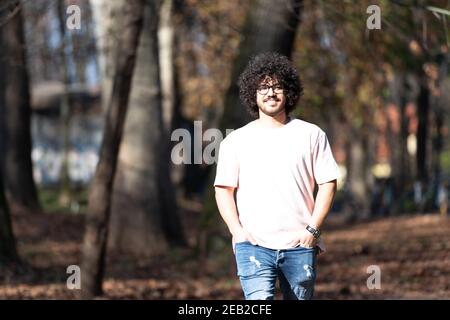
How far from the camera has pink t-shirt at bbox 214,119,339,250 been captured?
21.3 feet

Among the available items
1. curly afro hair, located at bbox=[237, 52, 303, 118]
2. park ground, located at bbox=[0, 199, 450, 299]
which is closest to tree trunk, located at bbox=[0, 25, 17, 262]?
park ground, located at bbox=[0, 199, 450, 299]

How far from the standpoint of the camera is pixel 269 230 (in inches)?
256

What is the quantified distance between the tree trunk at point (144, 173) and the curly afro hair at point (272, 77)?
11564 mm

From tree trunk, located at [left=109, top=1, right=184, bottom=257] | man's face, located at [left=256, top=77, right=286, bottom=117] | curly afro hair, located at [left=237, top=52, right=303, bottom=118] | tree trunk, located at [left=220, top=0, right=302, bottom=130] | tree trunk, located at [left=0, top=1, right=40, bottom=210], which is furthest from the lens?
tree trunk, located at [left=0, top=1, right=40, bottom=210]

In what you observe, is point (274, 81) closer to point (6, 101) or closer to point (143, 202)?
point (143, 202)

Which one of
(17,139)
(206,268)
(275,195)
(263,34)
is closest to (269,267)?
(275,195)

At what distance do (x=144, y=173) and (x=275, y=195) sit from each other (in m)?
12.8

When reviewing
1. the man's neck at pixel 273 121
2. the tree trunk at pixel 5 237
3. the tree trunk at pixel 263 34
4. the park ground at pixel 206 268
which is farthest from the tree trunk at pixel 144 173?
the man's neck at pixel 273 121

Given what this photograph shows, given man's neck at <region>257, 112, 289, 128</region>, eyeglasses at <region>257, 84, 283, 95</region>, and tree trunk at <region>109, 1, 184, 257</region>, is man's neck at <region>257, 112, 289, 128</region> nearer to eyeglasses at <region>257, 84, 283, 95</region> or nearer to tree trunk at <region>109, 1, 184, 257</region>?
eyeglasses at <region>257, 84, 283, 95</region>

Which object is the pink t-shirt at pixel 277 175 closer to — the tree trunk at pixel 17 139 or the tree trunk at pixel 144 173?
the tree trunk at pixel 144 173

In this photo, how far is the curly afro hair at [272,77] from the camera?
266 inches

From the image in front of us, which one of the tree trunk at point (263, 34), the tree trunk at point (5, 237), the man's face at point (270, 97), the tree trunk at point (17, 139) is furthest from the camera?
the tree trunk at point (17, 139)

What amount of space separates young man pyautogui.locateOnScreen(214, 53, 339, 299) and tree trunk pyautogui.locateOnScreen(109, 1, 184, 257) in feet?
39.0

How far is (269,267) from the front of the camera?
6531mm
